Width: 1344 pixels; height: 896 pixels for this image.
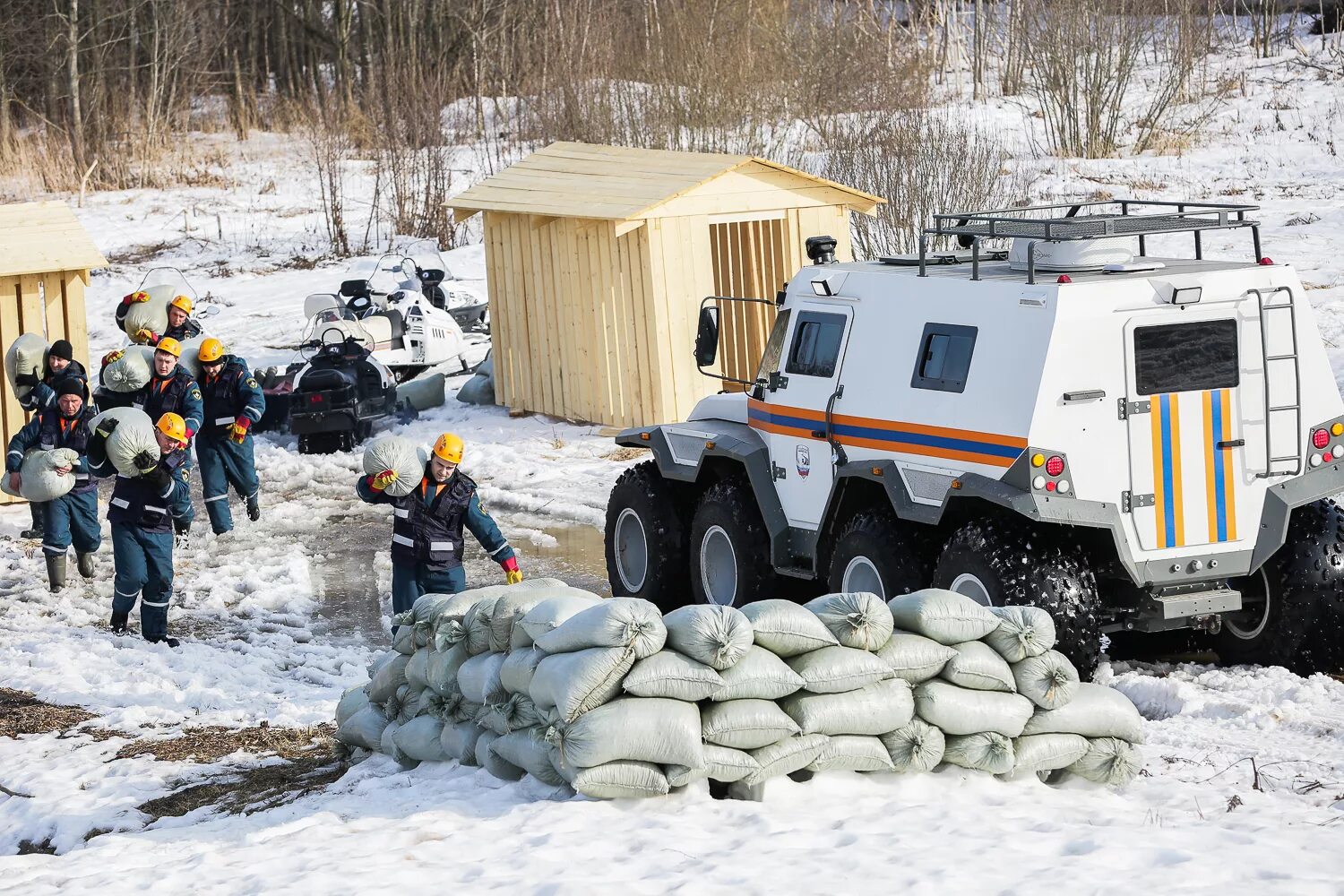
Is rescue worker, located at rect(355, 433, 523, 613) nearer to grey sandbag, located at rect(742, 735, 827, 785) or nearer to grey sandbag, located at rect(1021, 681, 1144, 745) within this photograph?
grey sandbag, located at rect(742, 735, 827, 785)

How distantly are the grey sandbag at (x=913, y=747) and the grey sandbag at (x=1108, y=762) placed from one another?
2.36 feet

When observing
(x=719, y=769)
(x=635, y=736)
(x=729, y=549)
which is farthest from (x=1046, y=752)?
(x=729, y=549)

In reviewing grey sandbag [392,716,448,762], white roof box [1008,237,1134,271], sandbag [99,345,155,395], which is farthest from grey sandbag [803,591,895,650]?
sandbag [99,345,155,395]

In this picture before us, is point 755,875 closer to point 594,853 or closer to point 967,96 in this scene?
point 594,853

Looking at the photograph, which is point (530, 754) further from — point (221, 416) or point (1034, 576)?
point (221, 416)

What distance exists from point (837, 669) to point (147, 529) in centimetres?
614

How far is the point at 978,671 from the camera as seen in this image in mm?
7586

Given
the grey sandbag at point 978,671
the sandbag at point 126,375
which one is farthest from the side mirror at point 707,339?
the sandbag at point 126,375

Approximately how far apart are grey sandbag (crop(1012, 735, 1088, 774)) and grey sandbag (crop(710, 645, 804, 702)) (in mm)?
1109

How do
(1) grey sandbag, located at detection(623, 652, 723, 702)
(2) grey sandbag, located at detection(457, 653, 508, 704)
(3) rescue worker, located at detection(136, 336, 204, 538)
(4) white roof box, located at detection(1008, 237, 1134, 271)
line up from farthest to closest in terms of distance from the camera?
(3) rescue worker, located at detection(136, 336, 204, 538)
(4) white roof box, located at detection(1008, 237, 1134, 271)
(2) grey sandbag, located at detection(457, 653, 508, 704)
(1) grey sandbag, located at detection(623, 652, 723, 702)

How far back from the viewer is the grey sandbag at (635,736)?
23.0 ft

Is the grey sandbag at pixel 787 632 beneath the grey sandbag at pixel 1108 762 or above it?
above

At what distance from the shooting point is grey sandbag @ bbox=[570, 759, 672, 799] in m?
7.07

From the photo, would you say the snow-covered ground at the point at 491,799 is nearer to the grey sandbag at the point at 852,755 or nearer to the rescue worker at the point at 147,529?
the grey sandbag at the point at 852,755
